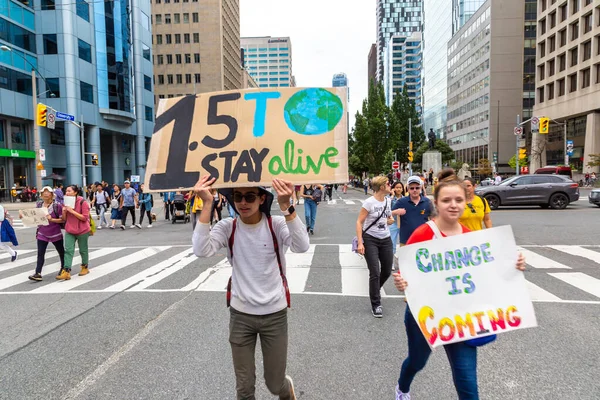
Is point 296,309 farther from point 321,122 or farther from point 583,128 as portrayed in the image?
point 583,128

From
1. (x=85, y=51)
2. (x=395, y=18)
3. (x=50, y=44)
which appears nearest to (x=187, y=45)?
(x=85, y=51)

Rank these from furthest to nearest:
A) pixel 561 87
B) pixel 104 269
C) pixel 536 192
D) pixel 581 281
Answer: pixel 561 87 → pixel 536 192 → pixel 104 269 → pixel 581 281

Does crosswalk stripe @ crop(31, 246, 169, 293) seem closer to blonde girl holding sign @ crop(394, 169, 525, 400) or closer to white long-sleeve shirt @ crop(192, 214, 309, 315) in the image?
white long-sleeve shirt @ crop(192, 214, 309, 315)

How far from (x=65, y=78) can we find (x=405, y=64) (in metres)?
134

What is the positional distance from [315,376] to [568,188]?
68.1 feet

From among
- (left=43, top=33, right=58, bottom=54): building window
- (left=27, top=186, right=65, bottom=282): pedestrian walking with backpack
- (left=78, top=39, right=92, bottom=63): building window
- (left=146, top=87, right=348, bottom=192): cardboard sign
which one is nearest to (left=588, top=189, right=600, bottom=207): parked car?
(left=146, top=87, right=348, bottom=192): cardboard sign

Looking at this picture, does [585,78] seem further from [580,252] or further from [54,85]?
[54,85]

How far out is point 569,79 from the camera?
2069 inches

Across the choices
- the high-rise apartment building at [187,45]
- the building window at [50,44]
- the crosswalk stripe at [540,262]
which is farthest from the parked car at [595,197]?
the high-rise apartment building at [187,45]

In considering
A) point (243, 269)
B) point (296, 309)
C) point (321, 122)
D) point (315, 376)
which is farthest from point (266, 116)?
point (296, 309)

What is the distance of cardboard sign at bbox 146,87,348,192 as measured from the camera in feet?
9.06

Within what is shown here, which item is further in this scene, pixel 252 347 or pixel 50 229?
pixel 50 229

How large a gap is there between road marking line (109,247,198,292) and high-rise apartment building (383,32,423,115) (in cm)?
15010

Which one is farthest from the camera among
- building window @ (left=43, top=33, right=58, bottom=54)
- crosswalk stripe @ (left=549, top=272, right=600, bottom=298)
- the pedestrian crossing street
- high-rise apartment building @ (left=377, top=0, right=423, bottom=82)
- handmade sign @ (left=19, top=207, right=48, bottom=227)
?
high-rise apartment building @ (left=377, top=0, right=423, bottom=82)
